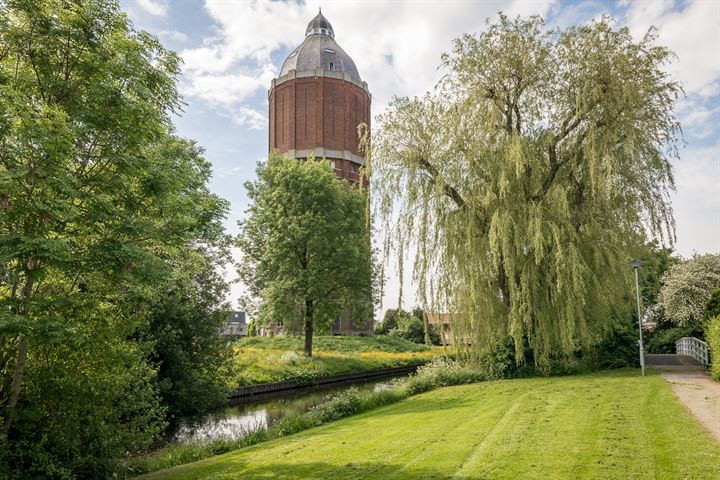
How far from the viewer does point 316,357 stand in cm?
2994

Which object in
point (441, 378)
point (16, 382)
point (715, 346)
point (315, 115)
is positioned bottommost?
point (441, 378)

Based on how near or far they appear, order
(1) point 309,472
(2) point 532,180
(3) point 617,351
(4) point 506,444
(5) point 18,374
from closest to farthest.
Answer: (5) point 18,374 → (1) point 309,472 → (4) point 506,444 → (2) point 532,180 → (3) point 617,351

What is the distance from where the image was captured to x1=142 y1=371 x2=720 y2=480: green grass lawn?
7090mm

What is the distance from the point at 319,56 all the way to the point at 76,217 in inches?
1976

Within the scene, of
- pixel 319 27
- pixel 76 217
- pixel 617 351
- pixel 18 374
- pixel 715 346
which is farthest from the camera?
pixel 319 27

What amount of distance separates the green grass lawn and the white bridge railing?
7.12 m

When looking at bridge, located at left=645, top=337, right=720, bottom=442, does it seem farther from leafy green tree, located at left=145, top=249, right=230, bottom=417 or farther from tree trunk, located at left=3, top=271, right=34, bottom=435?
leafy green tree, located at left=145, top=249, right=230, bottom=417

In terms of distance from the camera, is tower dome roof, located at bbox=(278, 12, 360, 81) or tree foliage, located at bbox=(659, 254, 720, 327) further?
tower dome roof, located at bbox=(278, 12, 360, 81)

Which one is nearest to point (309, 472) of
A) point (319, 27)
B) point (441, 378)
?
point (441, 378)

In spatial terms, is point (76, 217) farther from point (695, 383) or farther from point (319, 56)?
point (319, 56)

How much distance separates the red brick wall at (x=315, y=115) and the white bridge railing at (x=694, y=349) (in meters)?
33.3

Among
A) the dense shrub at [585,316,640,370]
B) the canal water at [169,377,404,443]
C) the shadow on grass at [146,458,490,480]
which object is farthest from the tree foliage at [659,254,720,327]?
the shadow on grass at [146,458,490,480]

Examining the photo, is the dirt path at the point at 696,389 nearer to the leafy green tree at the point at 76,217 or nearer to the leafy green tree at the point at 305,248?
the leafy green tree at the point at 76,217

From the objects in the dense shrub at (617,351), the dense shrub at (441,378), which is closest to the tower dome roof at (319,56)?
the dense shrub at (441,378)
